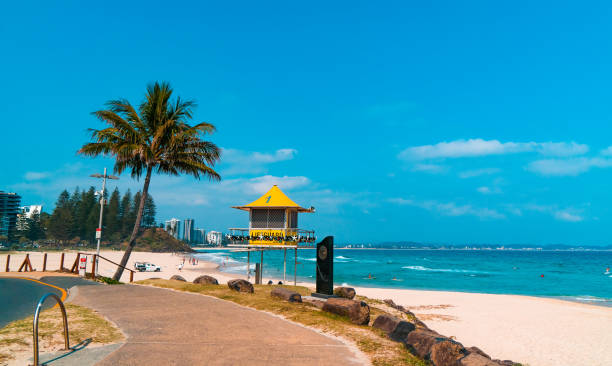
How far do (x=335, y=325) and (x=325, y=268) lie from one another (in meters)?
6.09

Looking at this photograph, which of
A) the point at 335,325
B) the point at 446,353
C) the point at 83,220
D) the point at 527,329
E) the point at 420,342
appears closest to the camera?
the point at 446,353

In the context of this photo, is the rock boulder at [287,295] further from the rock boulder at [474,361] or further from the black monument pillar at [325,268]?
the rock boulder at [474,361]

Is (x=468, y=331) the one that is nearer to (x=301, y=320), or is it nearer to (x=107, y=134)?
(x=301, y=320)

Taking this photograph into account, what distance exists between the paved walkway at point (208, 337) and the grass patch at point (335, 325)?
1.39 ft

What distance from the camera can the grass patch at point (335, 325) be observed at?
7.12m

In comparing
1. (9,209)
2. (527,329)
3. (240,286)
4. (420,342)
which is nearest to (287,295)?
(240,286)

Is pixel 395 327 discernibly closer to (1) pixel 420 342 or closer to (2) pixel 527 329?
(1) pixel 420 342

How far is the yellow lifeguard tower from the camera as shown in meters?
24.5

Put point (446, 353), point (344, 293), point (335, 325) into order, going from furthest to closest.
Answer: point (344, 293)
point (335, 325)
point (446, 353)

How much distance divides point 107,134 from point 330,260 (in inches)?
536

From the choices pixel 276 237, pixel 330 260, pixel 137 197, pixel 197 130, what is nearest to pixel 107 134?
pixel 197 130

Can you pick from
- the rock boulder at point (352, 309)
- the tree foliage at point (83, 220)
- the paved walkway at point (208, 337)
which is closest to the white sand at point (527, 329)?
the rock boulder at point (352, 309)

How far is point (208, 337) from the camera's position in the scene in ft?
27.3

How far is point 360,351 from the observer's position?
7496mm
